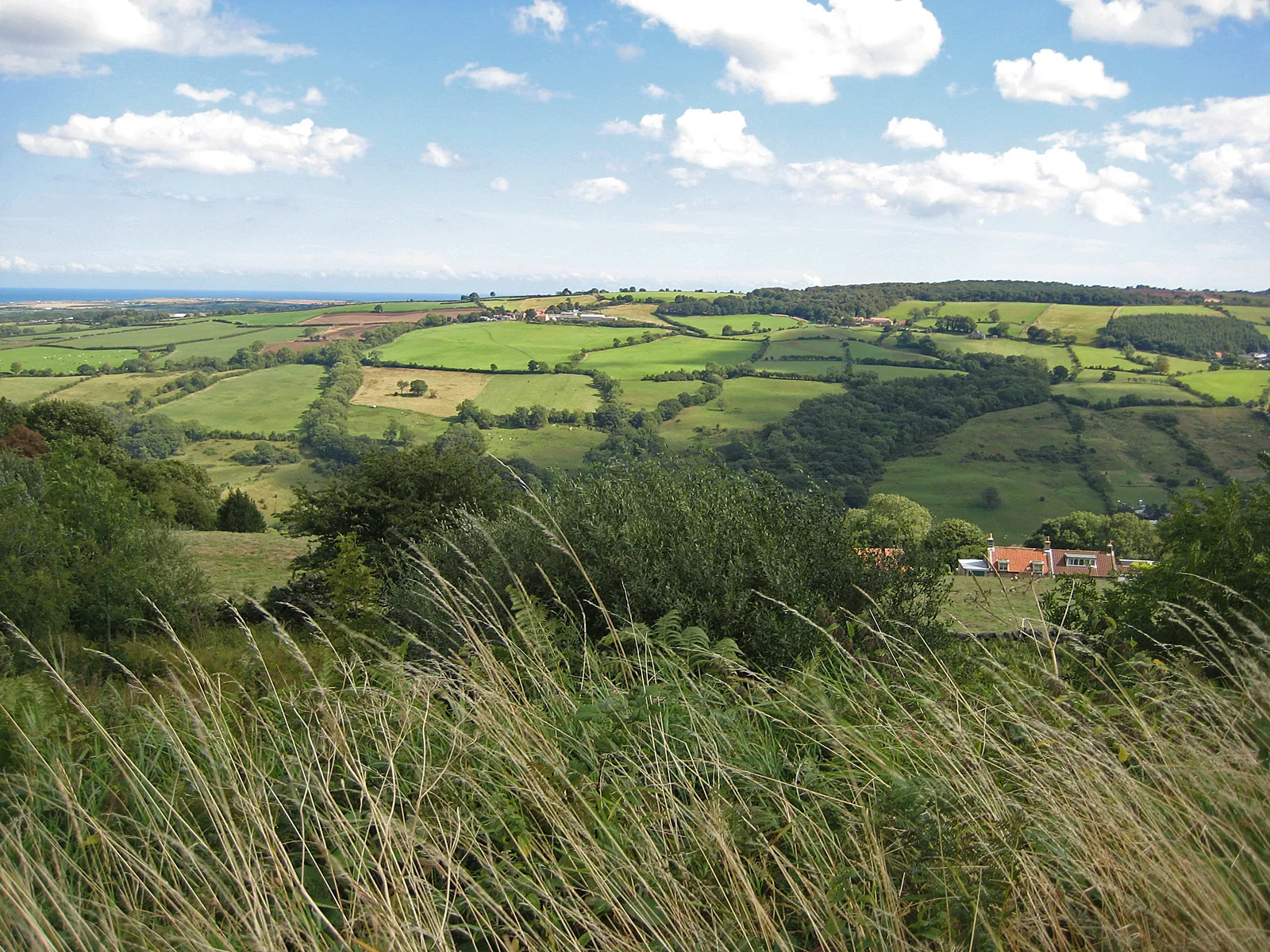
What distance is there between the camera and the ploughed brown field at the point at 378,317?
384ft

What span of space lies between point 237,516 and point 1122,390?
260 ft

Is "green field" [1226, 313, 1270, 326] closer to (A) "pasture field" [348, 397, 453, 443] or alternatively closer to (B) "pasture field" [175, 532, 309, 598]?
(A) "pasture field" [348, 397, 453, 443]

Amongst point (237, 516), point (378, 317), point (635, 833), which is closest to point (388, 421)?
point (237, 516)

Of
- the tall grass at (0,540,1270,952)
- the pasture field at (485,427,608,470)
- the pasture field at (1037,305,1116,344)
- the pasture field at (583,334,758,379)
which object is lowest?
the pasture field at (485,427,608,470)

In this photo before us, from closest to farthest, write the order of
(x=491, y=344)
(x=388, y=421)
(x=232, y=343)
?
1. (x=388, y=421)
2. (x=491, y=344)
3. (x=232, y=343)

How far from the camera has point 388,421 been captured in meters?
72.7

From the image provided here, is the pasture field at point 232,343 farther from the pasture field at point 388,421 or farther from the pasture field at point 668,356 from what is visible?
the pasture field at point 668,356

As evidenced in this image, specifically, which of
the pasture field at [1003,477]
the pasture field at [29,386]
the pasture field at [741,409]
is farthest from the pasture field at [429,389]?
the pasture field at [1003,477]

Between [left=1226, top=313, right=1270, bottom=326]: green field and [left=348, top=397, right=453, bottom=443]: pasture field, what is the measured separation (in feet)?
313

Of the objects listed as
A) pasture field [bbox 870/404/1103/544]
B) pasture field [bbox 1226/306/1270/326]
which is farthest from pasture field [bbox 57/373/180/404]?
pasture field [bbox 1226/306/1270/326]

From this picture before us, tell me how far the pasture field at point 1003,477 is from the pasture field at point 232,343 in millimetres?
81751

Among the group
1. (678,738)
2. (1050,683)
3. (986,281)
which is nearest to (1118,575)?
(1050,683)

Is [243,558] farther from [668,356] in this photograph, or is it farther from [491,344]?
[491,344]

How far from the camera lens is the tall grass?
7.11 feet
